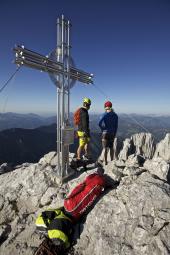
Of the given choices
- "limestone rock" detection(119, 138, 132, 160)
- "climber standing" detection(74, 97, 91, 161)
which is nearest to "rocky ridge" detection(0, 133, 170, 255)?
"climber standing" detection(74, 97, 91, 161)

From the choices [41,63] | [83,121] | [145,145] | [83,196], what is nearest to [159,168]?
[83,196]

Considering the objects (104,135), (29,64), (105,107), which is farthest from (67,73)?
(104,135)

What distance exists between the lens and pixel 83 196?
840 centimetres

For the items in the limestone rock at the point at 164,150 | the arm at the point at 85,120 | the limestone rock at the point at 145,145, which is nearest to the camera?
the arm at the point at 85,120

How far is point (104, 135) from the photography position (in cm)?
1266

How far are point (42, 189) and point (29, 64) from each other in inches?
269

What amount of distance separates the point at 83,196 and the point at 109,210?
1312mm

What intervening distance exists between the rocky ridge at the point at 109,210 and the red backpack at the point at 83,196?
1.58 ft

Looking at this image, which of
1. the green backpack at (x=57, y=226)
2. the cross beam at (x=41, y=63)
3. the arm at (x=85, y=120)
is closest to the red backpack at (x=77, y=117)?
the arm at (x=85, y=120)

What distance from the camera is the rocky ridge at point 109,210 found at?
22.9 ft

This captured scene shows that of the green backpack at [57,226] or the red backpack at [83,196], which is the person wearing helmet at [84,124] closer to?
the red backpack at [83,196]

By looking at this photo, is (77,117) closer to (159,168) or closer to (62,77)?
(62,77)

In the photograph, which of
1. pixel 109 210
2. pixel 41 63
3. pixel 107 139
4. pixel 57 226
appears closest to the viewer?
pixel 57 226

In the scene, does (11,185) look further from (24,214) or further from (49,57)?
(49,57)
